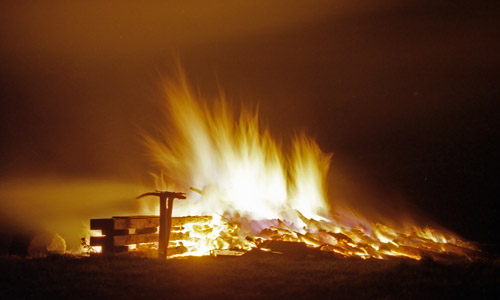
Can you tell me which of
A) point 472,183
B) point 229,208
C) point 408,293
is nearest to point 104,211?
point 229,208

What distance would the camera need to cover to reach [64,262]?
11609 millimetres

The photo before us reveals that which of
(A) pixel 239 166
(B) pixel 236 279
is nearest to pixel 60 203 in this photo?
(A) pixel 239 166

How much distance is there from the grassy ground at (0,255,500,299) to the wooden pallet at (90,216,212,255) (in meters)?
1.14

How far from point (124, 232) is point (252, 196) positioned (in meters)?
4.88

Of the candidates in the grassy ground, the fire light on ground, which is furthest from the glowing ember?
the grassy ground

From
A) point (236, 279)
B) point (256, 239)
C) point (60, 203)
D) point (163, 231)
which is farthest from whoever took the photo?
point (60, 203)

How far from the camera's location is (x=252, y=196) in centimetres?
1694

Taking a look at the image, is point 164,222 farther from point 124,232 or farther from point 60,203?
point 60,203

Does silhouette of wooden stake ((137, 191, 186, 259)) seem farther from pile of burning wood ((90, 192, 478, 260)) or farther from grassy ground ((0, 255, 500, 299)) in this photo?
grassy ground ((0, 255, 500, 299))

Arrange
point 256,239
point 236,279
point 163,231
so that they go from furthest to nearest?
point 256,239
point 163,231
point 236,279

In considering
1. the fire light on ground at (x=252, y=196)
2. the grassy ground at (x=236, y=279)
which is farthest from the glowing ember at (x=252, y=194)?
the grassy ground at (x=236, y=279)

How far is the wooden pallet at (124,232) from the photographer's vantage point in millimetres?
13234

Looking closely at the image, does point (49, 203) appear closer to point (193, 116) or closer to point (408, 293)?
point (193, 116)

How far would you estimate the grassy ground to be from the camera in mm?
8867
